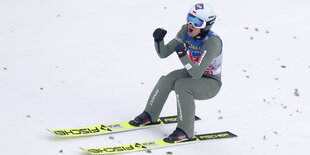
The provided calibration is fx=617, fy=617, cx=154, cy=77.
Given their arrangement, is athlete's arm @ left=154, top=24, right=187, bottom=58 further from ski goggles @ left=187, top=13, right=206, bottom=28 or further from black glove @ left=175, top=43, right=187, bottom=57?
black glove @ left=175, top=43, right=187, bottom=57

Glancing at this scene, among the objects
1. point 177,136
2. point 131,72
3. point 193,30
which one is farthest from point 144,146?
point 131,72

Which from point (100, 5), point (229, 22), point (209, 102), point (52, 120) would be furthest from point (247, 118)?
point (100, 5)

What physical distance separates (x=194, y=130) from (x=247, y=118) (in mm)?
1155

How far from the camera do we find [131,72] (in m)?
11.1

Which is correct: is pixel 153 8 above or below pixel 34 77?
above

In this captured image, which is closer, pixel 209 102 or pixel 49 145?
pixel 49 145

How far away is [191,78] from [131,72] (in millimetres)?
2735

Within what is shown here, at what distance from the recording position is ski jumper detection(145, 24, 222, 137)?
8.23 meters

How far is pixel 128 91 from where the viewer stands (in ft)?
33.8

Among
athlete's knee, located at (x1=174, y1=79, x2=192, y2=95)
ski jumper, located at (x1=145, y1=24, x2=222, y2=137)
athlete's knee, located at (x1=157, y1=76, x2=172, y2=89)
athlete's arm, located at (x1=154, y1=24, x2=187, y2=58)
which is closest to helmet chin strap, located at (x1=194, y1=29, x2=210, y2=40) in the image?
ski jumper, located at (x1=145, y1=24, x2=222, y2=137)

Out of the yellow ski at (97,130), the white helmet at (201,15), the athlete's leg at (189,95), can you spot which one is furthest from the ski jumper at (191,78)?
the yellow ski at (97,130)

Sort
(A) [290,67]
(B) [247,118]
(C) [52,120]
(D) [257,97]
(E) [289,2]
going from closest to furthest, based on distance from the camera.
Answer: (C) [52,120], (B) [247,118], (D) [257,97], (A) [290,67], (E) [289,2]

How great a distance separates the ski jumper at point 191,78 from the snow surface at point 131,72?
1.47 ft

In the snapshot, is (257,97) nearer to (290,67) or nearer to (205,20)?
(290,67)
